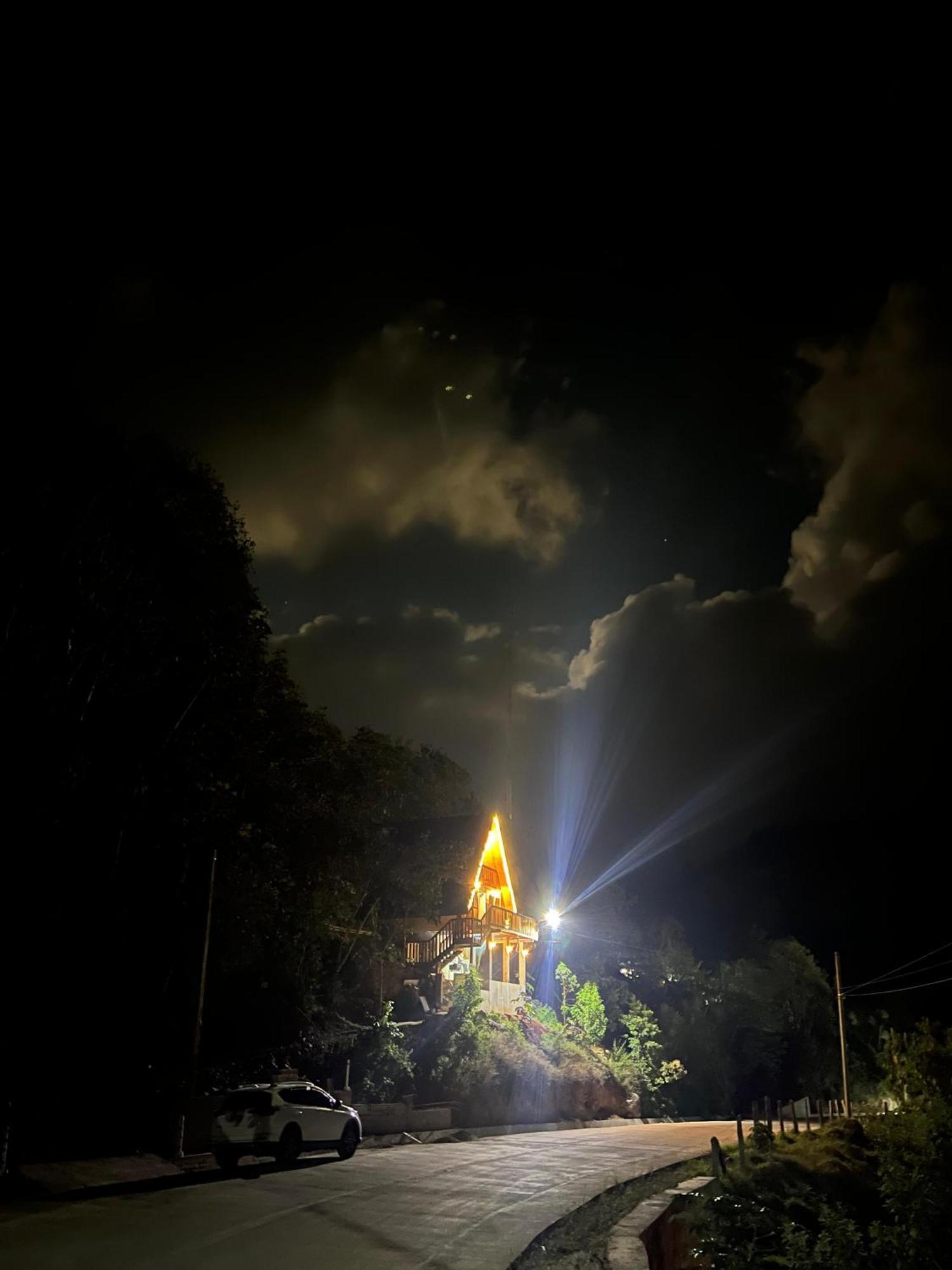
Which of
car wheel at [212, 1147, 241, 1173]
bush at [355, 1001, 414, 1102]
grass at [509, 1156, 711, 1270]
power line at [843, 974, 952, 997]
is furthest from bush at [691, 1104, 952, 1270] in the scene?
power line at [843, 974, 952, 997]

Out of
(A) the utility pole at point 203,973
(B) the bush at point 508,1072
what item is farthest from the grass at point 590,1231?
(B) the bush at point 508,1072

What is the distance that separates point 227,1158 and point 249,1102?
3.24ft

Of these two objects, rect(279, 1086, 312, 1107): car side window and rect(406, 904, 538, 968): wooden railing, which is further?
rect(406, 904, 538, 968): wooden railing

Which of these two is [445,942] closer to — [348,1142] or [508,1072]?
[508,1072]

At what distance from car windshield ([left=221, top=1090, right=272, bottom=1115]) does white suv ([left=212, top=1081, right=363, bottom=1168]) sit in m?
0.01

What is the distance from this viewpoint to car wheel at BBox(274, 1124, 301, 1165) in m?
19.3

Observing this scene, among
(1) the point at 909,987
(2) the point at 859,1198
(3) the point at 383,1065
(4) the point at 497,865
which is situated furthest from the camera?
(1) the point at 909,987

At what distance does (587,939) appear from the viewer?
52.5m

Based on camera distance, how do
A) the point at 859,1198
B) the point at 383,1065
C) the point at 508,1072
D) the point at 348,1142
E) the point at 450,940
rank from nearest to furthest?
the point at 859,1198 → the point at 348,1142 → the point at 383,1065 → the point at 508,1072 → the point at 450,940

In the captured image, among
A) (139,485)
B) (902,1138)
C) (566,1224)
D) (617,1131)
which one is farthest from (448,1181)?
(617,1131)

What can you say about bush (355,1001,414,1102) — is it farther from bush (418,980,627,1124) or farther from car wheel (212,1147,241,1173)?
car wheel (212,1147,241,1173)

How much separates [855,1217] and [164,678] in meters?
15.0

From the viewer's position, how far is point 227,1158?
18.5m

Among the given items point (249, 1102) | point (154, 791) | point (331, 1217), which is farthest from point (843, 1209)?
point (154, 791)
